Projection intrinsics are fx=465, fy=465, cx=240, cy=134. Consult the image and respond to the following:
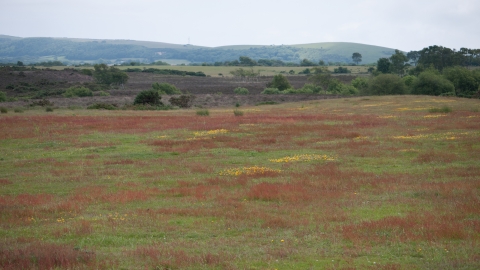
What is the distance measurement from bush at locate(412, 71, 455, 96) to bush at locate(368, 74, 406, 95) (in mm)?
3816

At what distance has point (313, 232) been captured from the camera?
11.7 m

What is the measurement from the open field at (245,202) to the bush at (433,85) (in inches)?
2037

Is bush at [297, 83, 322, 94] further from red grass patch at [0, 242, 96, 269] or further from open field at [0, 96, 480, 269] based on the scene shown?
red grass patch at [0, 242, 96, 269]

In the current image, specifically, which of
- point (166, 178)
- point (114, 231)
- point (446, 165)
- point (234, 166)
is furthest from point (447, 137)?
point (114, 231)

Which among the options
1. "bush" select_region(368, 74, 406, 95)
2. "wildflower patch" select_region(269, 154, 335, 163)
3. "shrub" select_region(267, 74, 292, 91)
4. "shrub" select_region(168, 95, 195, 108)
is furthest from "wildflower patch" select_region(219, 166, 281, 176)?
"shrub" select_region(267, 74, 292, 91)

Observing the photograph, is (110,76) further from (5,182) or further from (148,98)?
(5,182)

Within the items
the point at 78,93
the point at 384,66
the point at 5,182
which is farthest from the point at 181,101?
the point at 384,66

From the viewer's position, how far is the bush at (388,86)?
285 ft

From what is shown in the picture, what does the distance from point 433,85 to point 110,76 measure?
80.6 m

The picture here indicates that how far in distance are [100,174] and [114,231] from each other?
31.3 ft

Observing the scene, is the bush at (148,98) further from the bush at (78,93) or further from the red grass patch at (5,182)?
the red grass patch at (5,182)

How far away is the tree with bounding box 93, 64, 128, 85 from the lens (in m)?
122

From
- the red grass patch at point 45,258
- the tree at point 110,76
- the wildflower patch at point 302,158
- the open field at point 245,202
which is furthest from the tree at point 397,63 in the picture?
the red grass patch at point 45,258

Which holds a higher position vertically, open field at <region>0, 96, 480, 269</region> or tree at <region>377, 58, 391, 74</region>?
tree at <region>377, 58, 391, 74</region>
